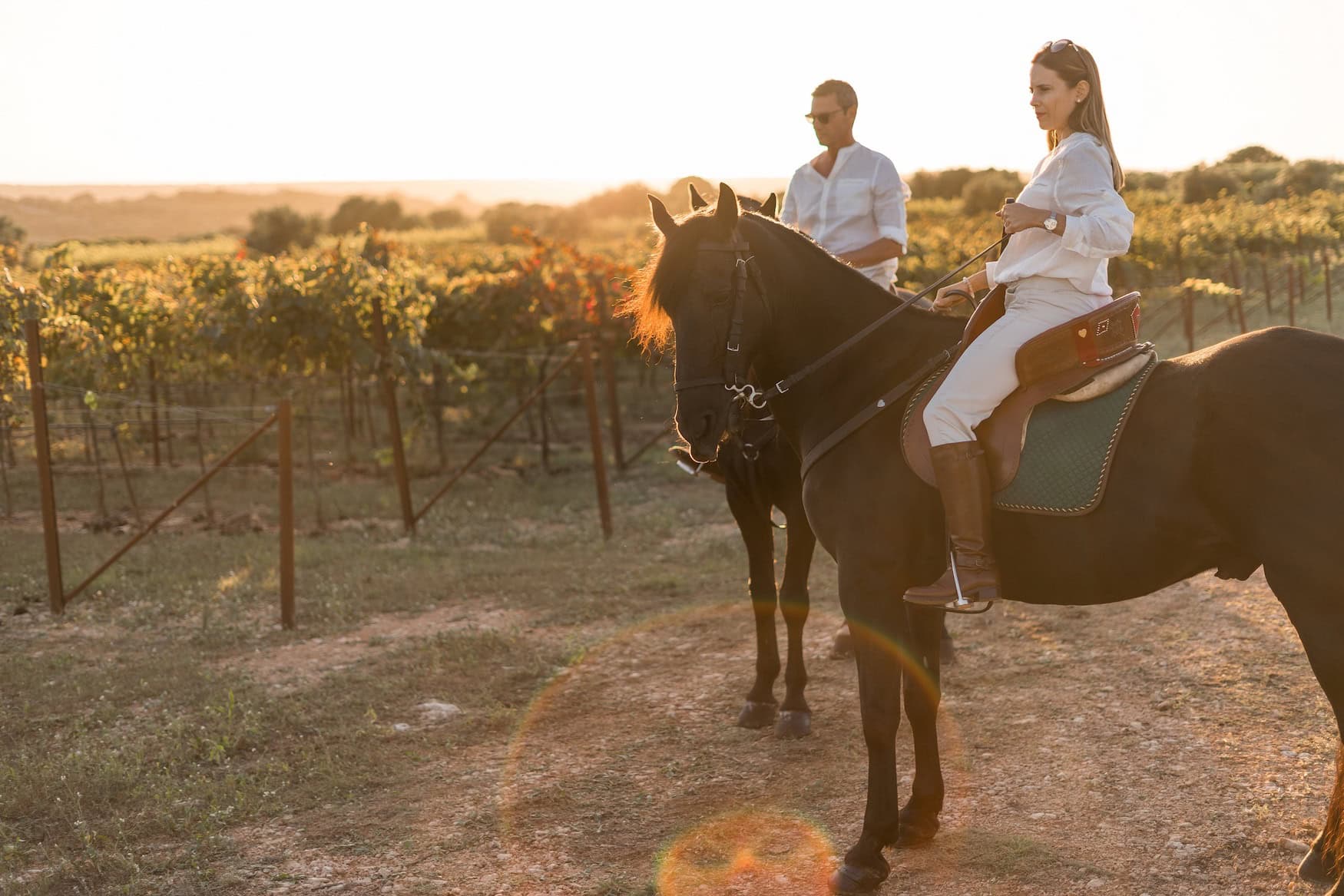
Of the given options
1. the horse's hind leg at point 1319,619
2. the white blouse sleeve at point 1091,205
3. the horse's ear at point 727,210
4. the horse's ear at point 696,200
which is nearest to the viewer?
the horse's hind leg at point 1319,619

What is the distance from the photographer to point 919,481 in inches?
156

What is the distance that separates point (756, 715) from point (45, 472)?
6363 millimetres

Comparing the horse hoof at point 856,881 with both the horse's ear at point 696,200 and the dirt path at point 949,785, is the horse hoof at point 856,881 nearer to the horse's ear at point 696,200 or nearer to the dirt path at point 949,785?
the dirt path at point 949,785

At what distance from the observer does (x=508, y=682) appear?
679 cm

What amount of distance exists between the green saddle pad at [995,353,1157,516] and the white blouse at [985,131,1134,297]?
434 millimetres

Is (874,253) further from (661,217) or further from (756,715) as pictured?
(756,715)

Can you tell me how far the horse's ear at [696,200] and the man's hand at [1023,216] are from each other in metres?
1.23

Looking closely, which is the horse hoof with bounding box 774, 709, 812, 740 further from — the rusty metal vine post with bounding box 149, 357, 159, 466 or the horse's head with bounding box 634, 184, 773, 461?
the rusty metal vine post with bounding box 149, 357, 159, 466

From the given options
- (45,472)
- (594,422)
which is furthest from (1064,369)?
(45,472)

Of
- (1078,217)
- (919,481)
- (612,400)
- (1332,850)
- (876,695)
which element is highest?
(1078,217)

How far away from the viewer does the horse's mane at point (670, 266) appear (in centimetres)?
396

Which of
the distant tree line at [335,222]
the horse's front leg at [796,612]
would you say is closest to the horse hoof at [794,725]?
the horse's front leg at [796,612]

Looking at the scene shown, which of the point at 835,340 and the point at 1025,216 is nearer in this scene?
the point at 1025,216

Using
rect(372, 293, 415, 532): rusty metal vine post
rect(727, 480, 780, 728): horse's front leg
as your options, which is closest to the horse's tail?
rect(727, 480, 780, 728): horse's front leg
